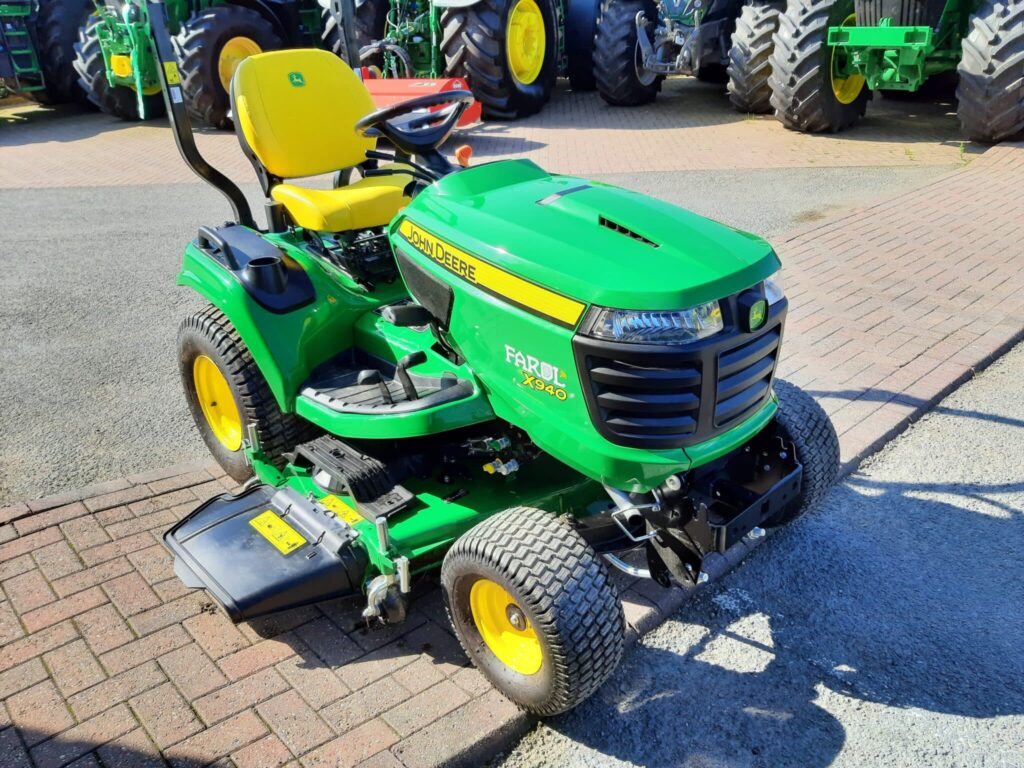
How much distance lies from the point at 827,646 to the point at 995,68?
712 cm

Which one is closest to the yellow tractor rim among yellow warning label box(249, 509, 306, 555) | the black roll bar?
the black roll bar

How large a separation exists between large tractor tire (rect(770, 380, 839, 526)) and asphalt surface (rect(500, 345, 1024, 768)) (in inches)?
11.2

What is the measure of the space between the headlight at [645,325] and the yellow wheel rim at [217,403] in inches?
73.0

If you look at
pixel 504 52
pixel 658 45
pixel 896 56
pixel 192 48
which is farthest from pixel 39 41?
pixel 896 56

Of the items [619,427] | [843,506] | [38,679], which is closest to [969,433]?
[843,506]

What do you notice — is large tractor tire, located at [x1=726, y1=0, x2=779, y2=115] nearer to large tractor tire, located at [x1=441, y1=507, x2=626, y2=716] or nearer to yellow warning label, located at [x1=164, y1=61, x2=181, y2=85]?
yellow warning label, located at [x1=164, y1=61, x2=181, y2=85]

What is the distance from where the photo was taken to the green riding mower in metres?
2.19

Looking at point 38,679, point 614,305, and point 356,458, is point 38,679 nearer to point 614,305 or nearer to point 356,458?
point 356,458

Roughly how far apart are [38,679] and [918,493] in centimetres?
302

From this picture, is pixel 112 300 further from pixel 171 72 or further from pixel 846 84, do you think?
pixel 846 84

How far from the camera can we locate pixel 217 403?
3641 millimetres

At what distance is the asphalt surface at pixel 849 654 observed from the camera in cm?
231

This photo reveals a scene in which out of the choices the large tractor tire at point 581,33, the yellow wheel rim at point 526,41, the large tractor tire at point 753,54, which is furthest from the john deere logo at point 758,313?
the large tractor tire at point 581,33

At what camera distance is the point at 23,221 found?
753 centimetres
